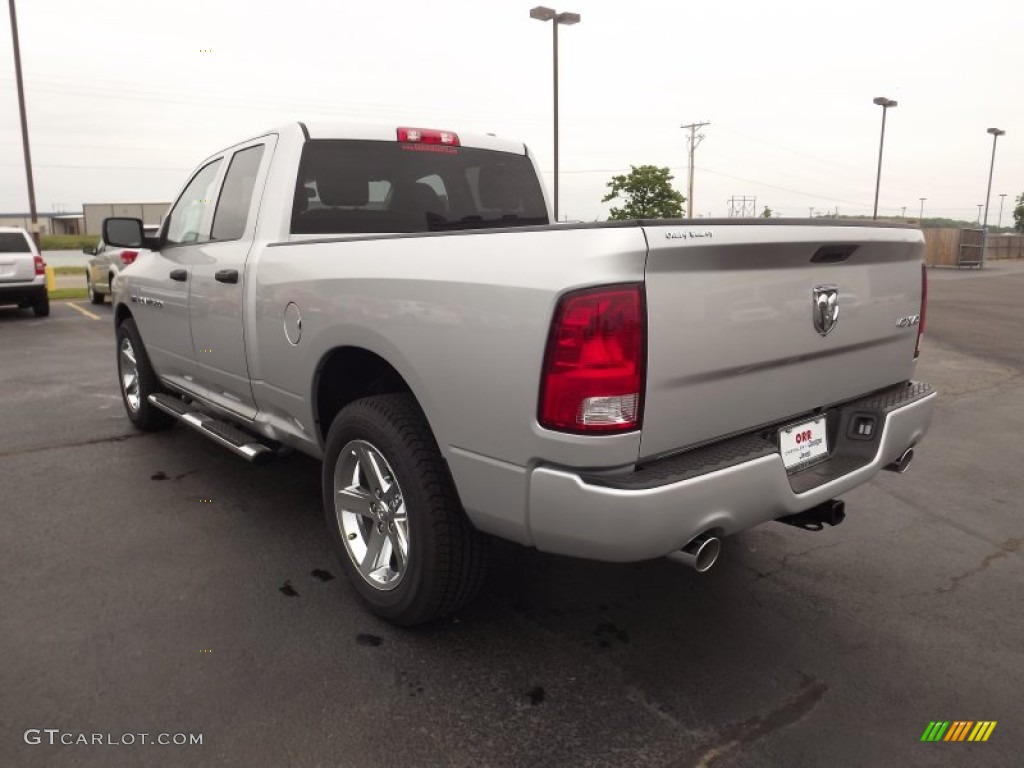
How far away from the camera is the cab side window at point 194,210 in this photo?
172 inches

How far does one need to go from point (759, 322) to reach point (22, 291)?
14.2m

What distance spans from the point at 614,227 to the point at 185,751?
191 centimetres

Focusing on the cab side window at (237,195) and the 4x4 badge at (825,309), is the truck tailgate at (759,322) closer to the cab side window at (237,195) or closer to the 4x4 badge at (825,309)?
the 4x4 badge at (825,309)

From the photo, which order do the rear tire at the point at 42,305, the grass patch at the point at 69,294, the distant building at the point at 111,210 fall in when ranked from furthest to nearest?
the distant building at the point at 111,210, the grass patch at the point at 69,294, the rear tire at the point at 42,305

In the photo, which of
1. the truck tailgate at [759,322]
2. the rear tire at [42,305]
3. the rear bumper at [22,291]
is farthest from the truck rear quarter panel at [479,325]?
the rear tire at [42,305]

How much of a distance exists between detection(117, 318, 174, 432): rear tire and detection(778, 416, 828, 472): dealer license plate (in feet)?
13.7

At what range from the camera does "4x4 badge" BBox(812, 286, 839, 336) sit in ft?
8.36

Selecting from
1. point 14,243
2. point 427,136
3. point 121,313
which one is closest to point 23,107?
point 14,243

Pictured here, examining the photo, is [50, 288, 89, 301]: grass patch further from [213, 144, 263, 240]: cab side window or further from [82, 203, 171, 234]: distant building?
[82, 203, 171, 234]: distant building

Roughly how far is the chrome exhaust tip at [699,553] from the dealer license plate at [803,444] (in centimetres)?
40

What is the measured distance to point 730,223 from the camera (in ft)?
7.38

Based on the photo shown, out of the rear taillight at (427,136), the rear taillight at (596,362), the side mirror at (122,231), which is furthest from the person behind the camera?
the side mirror at (122,231)

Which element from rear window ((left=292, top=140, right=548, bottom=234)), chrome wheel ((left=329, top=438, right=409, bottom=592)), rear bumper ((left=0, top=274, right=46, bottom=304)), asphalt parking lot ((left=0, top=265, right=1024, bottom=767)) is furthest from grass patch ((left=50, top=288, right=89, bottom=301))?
chrome wheel ((left=329, top=438, right=409, bottom=592))

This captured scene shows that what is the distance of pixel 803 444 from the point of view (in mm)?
2643
